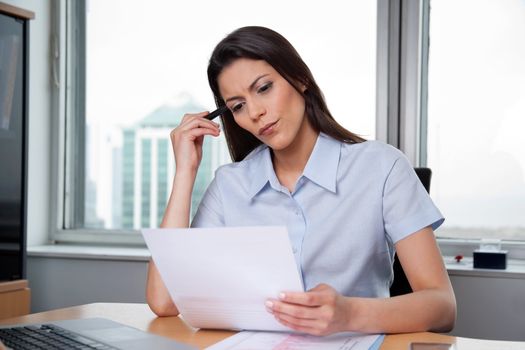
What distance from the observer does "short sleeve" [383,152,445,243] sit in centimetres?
140

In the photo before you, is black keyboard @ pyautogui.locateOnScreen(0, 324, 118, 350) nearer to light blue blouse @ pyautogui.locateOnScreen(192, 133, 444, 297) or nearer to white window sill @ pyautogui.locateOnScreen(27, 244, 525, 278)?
light blue blouse @ pyautogui.locateOnScreen(192, 133, 444, 297)

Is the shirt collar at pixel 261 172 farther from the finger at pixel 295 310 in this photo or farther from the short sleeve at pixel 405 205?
the finger at pixel 295 310

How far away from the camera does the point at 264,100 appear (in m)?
1.51

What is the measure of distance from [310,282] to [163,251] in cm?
48

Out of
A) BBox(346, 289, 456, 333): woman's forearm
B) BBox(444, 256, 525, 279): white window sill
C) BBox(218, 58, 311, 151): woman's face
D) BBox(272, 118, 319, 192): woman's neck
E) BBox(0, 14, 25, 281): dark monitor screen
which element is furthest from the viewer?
BBox(0, 14, 25, 281): dark monitor screen

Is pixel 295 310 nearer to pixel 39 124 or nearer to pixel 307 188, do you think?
pixel 307 188

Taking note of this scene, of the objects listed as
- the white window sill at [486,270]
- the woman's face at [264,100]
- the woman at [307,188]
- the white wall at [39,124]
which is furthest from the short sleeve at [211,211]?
the white wall at [39,124]

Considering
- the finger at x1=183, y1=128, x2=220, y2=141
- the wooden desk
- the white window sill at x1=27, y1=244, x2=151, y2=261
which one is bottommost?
the white window sill at x1=27, y1=244, x2=151, y2=261

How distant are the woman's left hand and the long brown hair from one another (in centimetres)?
61

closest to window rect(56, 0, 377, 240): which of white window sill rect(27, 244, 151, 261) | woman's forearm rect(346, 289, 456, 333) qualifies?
white window sill rect(27, 244, 151, 261)

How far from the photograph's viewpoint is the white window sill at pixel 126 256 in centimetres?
218

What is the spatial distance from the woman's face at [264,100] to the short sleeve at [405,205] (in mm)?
246

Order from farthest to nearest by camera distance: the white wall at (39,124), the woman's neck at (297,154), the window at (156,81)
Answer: the white wall at (39,124), the window at (156,81), the woman's neck at (297,154)

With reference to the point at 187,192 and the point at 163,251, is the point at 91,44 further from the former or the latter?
the point at 163,251
